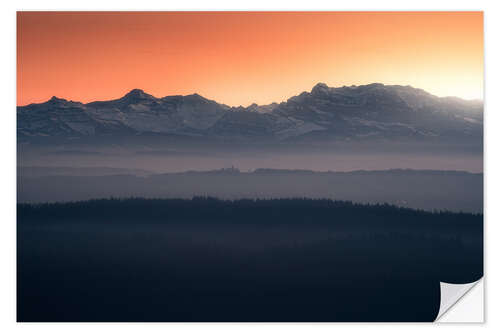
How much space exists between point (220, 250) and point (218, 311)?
2.24ft

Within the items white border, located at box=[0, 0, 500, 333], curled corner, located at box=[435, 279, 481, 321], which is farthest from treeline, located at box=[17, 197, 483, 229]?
curled corner, located at box=[435, 279, 481, 321]

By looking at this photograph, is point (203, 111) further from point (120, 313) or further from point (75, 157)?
point (120, 313)

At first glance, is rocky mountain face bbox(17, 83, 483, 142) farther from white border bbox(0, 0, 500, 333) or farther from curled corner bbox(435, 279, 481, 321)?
curled corner bbox(435, 279, 481, 321)

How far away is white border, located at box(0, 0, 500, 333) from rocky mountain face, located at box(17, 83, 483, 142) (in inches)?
9.9

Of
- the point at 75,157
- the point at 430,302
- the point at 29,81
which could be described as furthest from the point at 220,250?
the point at 29,81

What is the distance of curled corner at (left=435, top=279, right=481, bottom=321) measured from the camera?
5246mm

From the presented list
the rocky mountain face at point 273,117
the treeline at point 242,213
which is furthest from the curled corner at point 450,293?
the rocky mountain face at point 273,117
